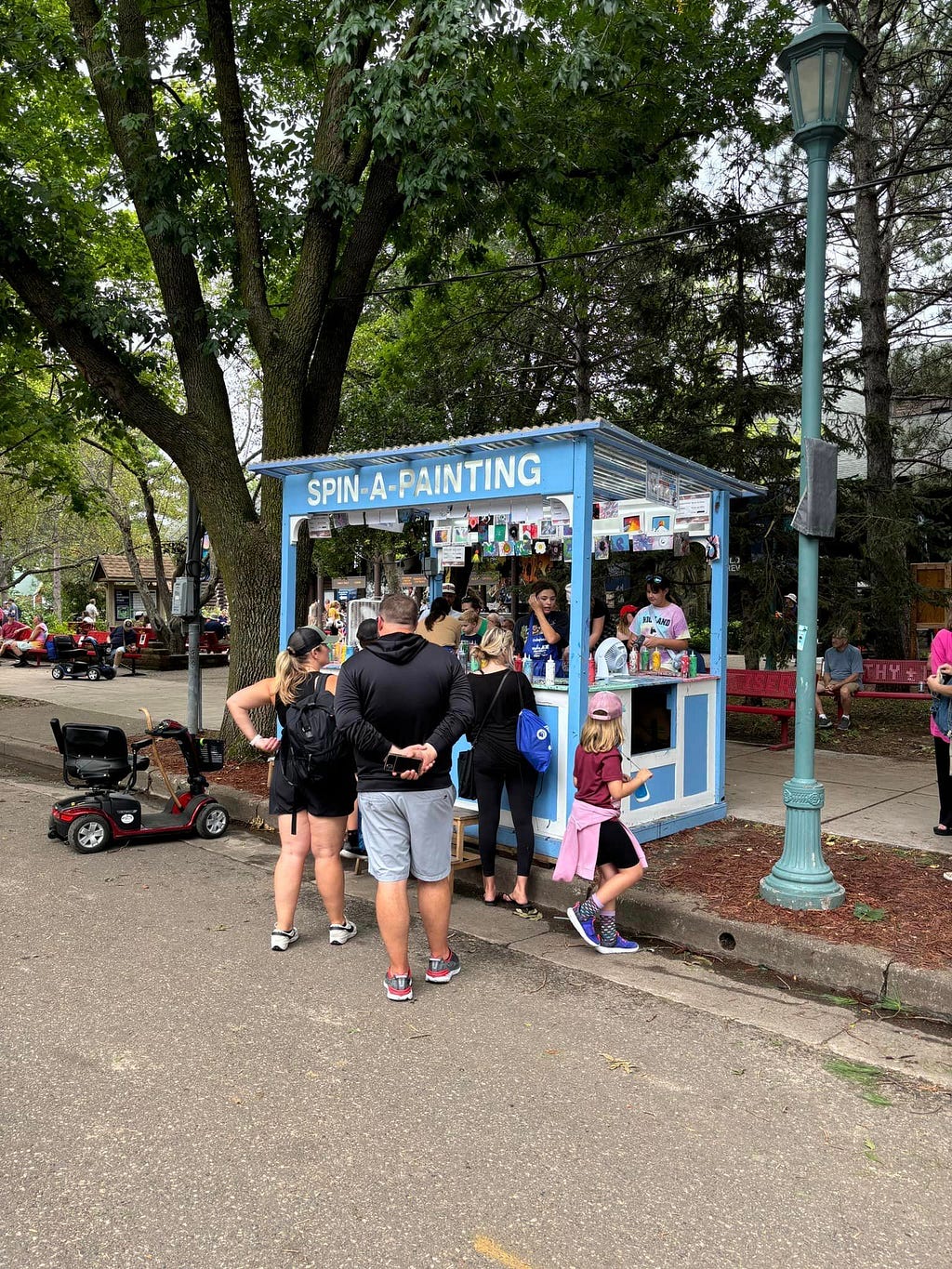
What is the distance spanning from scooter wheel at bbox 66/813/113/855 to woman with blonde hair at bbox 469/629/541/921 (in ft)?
9.68

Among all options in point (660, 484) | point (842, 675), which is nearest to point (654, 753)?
point (660, 484)

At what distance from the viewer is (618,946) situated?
16.8 feet

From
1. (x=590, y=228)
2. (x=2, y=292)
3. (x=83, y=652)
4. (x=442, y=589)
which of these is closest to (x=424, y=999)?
(x=442, y=589)

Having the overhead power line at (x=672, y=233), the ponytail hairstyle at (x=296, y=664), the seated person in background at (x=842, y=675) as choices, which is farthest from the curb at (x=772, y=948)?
the seated person in background at (x=842, y=675)

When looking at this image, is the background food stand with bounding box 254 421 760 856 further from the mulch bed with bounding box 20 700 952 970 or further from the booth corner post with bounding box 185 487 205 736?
the booth corner post with bounding box 185 487 205 736

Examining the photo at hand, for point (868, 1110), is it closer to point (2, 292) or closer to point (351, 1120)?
point (351, 1120)

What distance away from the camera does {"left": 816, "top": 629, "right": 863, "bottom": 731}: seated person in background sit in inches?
484

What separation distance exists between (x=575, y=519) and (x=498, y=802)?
1908 mm

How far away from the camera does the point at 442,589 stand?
10.1 metres

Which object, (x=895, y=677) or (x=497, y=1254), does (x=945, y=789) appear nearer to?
(x=497, y=1254)

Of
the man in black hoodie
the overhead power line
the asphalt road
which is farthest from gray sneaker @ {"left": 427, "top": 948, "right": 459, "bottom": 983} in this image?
the overhead power line

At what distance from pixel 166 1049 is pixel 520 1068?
4.65 ft

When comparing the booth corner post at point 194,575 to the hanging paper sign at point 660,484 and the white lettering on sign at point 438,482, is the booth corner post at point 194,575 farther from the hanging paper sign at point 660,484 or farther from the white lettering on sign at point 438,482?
the hanging paper sign at point 660,484

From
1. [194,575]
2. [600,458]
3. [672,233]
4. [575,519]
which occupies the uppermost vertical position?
[672,233]
